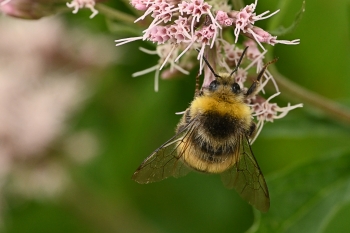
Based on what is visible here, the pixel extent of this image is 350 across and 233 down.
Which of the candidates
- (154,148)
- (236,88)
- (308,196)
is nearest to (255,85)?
(236,88)

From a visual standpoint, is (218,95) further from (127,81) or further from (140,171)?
(127,81)

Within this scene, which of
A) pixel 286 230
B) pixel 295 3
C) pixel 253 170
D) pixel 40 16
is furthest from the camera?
pixel 295 3

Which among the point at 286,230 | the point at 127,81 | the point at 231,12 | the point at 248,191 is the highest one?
the point at 231,12

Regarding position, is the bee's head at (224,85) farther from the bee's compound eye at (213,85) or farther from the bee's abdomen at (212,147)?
the bee's abdomen at (212,147)

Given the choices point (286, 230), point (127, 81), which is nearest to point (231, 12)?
point (286, 230)

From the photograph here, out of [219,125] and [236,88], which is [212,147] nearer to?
[219,125]
